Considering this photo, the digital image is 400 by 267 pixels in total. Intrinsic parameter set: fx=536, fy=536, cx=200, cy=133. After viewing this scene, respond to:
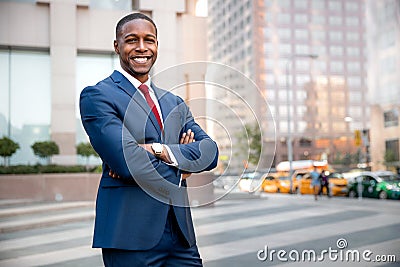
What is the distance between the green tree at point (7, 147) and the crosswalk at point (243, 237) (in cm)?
298

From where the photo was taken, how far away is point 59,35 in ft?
65.9

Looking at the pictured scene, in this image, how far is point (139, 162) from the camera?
2391 mm

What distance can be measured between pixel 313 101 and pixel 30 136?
368 ft

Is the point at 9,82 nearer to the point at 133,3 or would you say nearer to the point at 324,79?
the point at 133,3

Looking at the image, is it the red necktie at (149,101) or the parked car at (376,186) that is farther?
the parked car at (376,186)

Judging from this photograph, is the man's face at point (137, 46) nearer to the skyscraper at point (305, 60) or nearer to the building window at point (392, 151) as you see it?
the building window at point (392, 151)

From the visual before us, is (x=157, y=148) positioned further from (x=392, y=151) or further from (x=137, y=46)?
(x=392, y=151)

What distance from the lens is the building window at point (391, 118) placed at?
5903cm

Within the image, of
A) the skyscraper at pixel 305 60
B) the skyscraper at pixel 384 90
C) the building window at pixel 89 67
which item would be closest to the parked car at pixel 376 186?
the building window at pixel 89 67

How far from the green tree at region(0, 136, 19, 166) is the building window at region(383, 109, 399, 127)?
4876cm

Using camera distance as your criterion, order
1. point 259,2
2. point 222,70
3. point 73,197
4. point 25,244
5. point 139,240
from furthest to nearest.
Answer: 1. point 259,2
2. point 73,197
3. point 25,244
4. point 222,70
5. point 139,240

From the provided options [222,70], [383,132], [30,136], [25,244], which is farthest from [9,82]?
[383,132]

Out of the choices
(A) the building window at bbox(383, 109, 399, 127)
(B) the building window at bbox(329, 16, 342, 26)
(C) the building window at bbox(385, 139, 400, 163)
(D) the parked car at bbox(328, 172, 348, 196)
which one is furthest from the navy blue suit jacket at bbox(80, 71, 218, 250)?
(B) the building window at bbox(329, 16, 342, 26)

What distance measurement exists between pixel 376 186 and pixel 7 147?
16.8 meters
